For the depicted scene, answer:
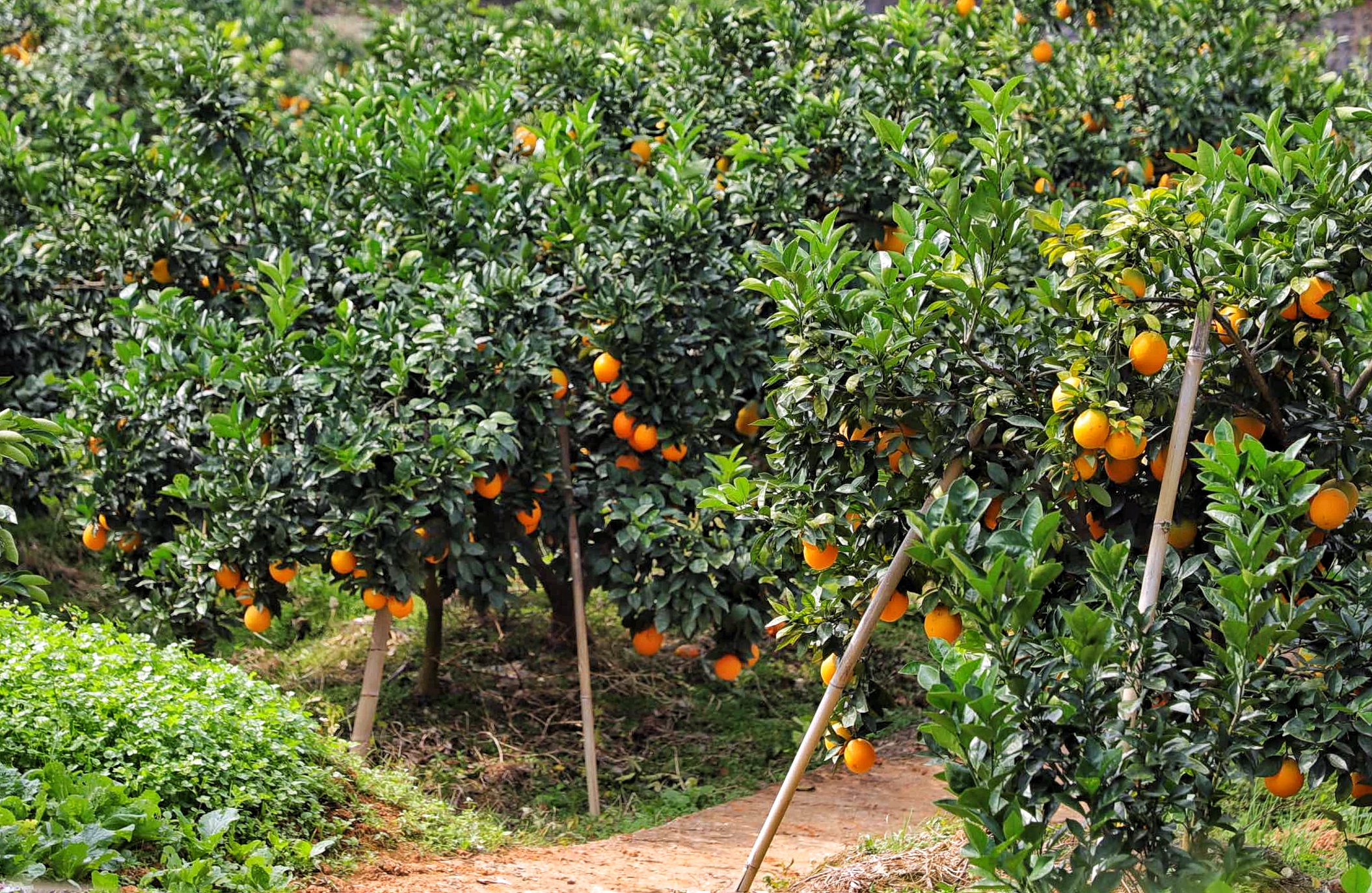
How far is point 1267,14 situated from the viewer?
288 inches

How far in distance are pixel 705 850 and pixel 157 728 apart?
1.88 meters

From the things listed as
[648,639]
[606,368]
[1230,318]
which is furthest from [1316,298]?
[648,639]

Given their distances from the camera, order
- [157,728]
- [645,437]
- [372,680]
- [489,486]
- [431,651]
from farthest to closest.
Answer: [431,651], [645,437], [372,680], [489,486], [157,728]

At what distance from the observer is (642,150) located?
236 inches

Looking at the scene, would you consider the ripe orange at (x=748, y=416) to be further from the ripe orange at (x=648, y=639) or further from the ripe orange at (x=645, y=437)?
the ripe orange at (x=648, y=639)

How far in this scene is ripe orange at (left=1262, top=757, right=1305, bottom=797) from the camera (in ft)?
8.17

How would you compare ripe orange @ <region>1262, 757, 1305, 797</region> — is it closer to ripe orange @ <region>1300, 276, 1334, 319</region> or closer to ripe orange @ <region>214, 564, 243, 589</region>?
ripe orange @ <region>1300, 276, 1334, 319</region>

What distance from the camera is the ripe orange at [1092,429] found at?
2773 mm

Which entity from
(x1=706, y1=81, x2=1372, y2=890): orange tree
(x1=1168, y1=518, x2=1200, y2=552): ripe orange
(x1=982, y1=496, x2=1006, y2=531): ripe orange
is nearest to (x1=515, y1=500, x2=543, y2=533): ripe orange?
(x1=706, y1=81, x2=1372, y2=890): orange tree

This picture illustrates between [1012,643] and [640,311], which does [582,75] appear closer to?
[640,311]

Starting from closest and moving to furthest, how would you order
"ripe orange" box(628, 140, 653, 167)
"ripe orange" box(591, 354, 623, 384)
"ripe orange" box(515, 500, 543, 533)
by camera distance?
"ripe orange" box(591, 354, 623, 384), "ripe orange" box(515, 500, 543, 533), "ripe orange" box(628, 140, 653, 167)

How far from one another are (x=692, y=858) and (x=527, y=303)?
205cm

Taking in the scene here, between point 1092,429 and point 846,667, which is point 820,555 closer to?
point 846,667

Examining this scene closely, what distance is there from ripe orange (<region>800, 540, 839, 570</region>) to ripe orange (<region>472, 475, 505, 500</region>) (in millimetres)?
1713
